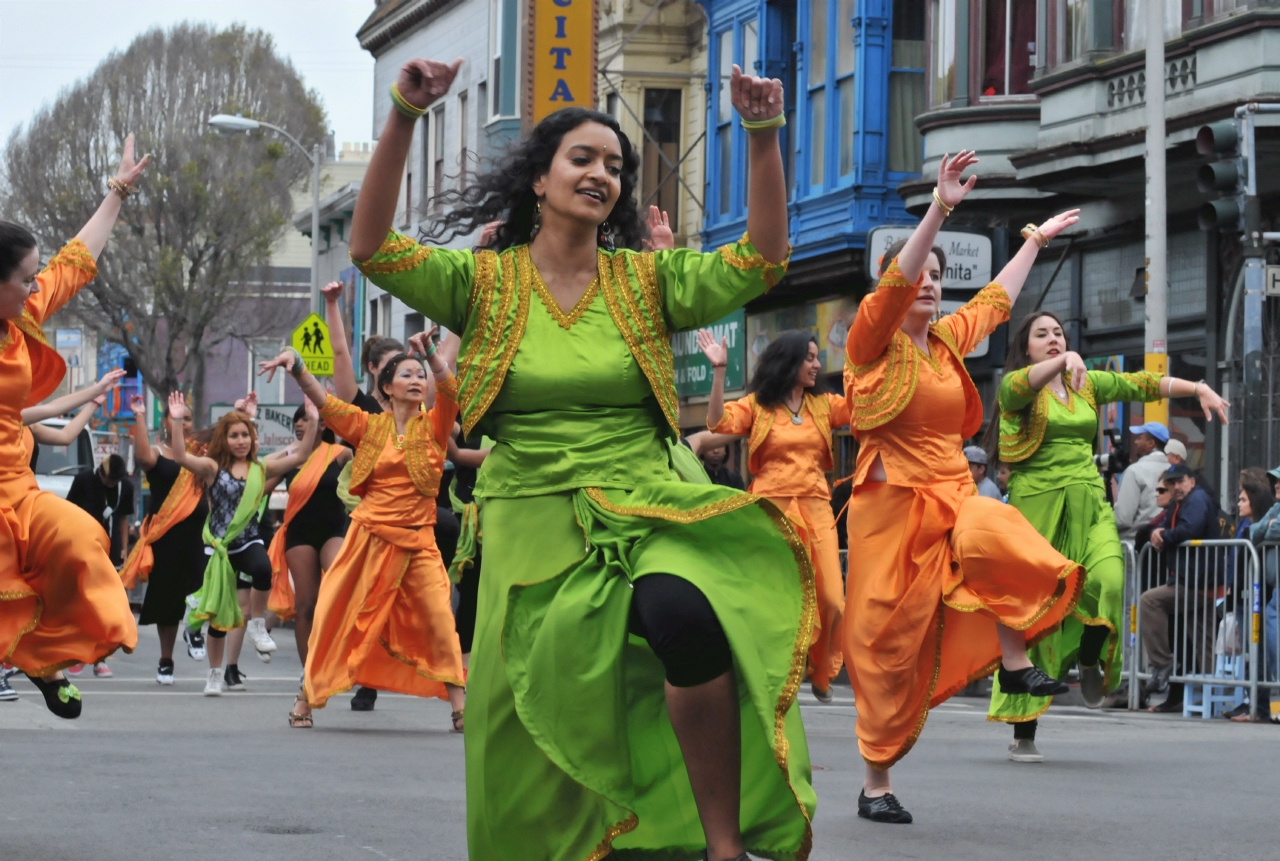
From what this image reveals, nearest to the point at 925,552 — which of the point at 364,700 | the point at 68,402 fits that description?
the point at 68,402

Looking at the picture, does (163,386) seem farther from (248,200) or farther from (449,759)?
(449,759)

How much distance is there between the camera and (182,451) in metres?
14.6

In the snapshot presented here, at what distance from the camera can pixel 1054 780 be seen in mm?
9055

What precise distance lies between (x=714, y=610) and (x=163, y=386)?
5103 cm

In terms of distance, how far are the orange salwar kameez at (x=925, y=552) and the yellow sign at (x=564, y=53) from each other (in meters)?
18.0

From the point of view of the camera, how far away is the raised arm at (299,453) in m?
13.3

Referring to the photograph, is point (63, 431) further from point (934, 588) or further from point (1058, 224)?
point (1058, 224)

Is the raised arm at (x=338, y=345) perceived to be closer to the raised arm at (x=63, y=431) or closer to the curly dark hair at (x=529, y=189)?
the raised arm at (x=63, y=431)

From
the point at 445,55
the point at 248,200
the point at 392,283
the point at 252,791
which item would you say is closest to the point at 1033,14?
the point at 252,791

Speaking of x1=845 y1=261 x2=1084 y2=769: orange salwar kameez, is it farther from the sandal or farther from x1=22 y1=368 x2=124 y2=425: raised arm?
the sandal

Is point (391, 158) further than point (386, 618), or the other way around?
point (386, 618)

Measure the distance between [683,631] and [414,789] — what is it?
3.64 meters

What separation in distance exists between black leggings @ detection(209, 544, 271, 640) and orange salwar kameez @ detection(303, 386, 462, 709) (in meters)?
3.51

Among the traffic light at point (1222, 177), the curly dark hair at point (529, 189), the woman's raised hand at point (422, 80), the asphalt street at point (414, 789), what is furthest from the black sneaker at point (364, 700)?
the woman's raised hand at point (422, 80)
